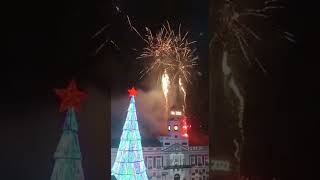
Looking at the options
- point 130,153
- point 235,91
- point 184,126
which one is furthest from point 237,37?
point 130,153

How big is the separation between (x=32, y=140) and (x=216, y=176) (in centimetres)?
119

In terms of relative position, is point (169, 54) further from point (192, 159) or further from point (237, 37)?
point (192, 159)

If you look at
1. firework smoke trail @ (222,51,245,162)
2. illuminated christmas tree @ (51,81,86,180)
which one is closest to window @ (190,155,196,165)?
firework smoke trail @ (222,51,245,162)

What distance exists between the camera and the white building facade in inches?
106

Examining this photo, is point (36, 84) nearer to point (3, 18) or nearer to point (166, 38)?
point (3, 18)

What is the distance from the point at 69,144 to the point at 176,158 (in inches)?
27.6

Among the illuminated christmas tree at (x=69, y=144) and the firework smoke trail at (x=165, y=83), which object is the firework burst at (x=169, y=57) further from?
the illuminated christmas tree at (x=69, y=144)

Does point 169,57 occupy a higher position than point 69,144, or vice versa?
point 169,57

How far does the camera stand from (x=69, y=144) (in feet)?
7.86

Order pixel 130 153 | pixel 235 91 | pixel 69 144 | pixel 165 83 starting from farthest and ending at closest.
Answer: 1. pixel 235 91
2. pixel 165 83
3. pixel 130 153
4. pixel 69 144

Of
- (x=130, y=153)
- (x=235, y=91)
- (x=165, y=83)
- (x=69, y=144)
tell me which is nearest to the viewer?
(x=69, y=144)

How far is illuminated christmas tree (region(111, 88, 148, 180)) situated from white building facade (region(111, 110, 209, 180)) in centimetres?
7

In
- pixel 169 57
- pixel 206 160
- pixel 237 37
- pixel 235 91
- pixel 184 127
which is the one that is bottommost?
pixel 206 160

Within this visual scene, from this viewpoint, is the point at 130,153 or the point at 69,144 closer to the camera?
the point at 69,144
